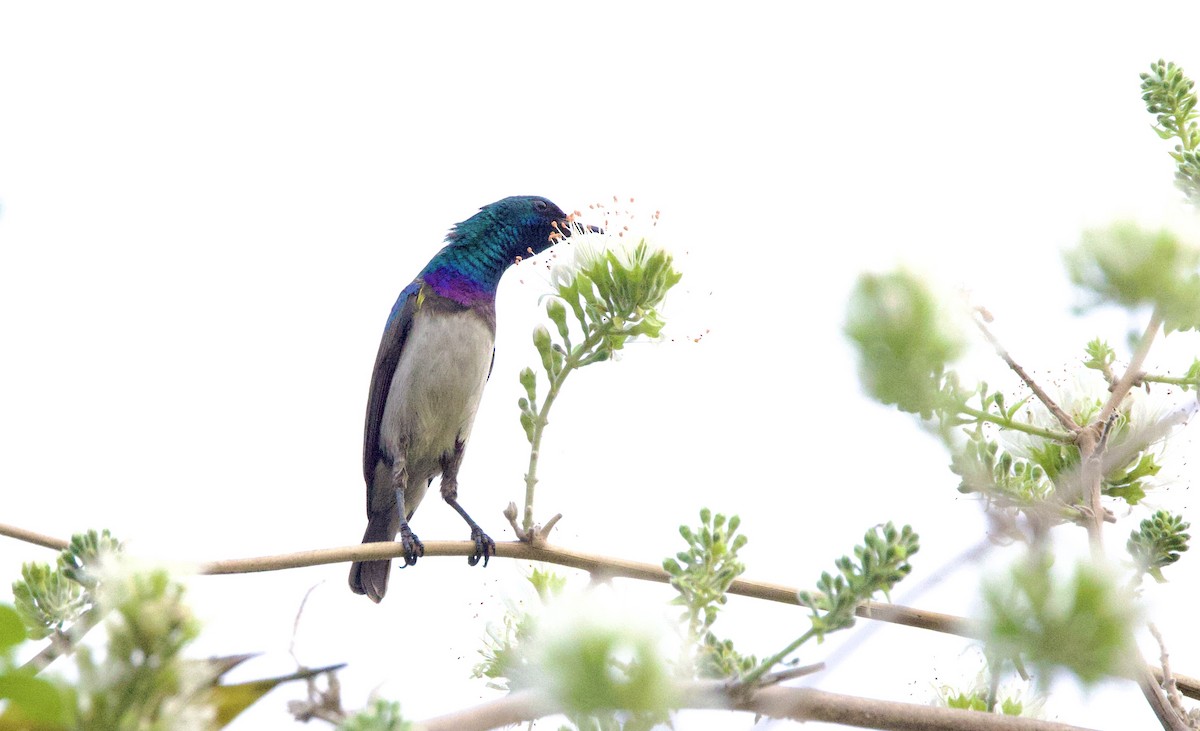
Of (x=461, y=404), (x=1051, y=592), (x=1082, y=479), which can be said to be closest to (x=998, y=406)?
(x=1082, y=479)

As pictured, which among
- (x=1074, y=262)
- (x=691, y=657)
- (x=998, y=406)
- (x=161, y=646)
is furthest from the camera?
(x=998, y=406)

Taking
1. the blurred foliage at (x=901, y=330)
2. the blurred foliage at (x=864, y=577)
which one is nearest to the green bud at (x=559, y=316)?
the blurred foliage at (x=864, y=577)

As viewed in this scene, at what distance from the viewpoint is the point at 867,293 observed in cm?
97

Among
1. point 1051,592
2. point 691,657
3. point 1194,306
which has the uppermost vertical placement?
point 1194,306

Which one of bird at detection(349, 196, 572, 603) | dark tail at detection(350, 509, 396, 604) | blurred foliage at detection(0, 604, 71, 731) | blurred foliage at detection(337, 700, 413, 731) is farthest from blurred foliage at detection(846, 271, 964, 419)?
dark tail at detection(350, 509, 396, 604)

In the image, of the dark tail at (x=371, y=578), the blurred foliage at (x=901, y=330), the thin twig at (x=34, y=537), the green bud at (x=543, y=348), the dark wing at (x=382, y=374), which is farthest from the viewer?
the dark wing at (x=382, y=374)

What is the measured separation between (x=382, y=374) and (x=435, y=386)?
40 cm

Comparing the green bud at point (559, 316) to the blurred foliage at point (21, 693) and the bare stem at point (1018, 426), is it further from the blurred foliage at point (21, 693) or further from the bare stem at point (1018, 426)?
the blurred foliage at point (21, 693)

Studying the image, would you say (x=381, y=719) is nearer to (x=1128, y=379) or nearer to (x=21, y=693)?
(x=21, y=693)

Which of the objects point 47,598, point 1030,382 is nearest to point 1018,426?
point 1030,382

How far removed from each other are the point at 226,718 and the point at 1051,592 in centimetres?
64

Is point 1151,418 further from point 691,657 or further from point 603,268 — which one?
point 691,657

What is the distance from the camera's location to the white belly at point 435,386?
5055mm

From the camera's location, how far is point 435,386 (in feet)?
16.5
